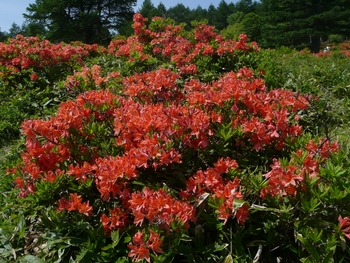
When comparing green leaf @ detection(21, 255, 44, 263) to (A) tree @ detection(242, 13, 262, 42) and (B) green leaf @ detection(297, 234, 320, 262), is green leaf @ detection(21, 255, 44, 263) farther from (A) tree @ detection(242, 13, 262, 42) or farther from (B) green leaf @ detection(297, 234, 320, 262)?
(A) tree @ detection(242, 13, 262, 42)

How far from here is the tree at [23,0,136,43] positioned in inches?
1041

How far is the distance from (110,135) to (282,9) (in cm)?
3190

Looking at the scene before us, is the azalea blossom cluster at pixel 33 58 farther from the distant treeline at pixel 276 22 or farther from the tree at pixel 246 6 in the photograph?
the tree at pixel 246 6

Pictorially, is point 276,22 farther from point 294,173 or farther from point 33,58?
point 294,173

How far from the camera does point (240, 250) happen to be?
183cm

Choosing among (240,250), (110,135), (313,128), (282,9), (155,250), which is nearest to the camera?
(155,250)

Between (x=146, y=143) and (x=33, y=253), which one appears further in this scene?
(x=33, y=253)

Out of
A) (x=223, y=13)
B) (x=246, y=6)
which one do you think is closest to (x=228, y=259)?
(x=246, y=6)

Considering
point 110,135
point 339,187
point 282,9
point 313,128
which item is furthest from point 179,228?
point 282,9

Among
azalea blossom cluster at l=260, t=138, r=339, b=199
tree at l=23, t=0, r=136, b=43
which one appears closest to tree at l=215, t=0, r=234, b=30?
tree at l=23, t=0, r=136, b=43

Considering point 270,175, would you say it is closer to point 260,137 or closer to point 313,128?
point 260,137

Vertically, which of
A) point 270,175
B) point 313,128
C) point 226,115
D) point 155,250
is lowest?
point 313,128

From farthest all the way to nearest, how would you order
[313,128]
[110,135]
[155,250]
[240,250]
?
[313,128], [110,135], [240,250], [155,250]

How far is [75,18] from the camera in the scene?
90.4 feet
